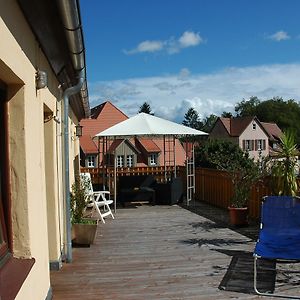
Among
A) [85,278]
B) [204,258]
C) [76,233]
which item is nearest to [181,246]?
[204,258]

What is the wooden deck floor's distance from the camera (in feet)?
16.2

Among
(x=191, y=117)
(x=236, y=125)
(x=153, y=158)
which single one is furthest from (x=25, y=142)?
(x=191, y=117)

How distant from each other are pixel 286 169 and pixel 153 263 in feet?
8.63

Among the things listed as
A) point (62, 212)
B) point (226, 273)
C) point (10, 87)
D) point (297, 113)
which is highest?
point (297, 113)

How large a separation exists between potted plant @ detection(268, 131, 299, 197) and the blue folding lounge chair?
98 centimetres

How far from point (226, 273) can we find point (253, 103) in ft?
334

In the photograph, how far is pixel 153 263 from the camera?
245 inches

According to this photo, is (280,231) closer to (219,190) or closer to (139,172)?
(219,190)

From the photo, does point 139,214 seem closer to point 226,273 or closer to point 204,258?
point 204,258

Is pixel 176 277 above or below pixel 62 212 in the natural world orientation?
below

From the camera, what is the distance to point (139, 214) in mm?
11266

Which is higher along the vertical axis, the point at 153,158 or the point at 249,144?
the point at 249,144

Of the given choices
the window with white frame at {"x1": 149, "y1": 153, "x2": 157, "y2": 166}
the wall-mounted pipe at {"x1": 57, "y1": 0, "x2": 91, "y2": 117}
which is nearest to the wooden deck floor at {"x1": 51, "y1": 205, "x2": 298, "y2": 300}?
the wall-mounted pipe at {"x1": 57, "y1": 0, "x2": 91, "y2": 117}

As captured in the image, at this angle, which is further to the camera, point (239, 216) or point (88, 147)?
point (88, 147)
